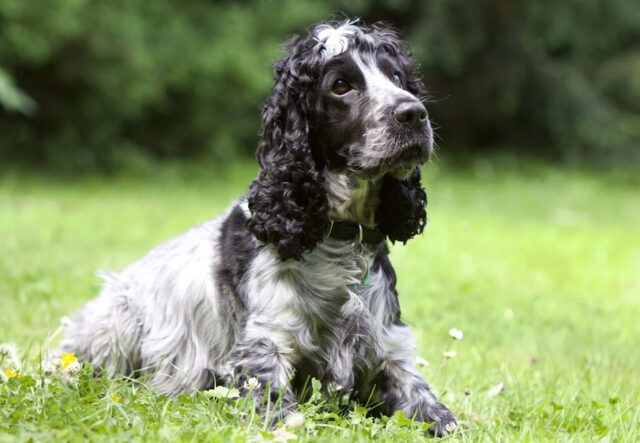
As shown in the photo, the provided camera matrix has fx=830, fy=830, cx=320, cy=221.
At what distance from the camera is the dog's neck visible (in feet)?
12.2

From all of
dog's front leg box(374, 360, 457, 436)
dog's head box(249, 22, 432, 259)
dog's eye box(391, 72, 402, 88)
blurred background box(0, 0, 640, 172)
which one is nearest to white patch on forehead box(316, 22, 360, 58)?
dog's head box(249, 22, 432, 259)

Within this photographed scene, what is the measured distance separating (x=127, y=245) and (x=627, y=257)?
550cm

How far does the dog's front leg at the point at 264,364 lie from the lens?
3408mm

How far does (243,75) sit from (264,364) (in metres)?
11.4

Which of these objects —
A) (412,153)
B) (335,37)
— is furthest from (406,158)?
(335,37)

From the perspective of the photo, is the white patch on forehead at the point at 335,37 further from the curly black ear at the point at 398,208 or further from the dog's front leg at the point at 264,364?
the dog's front leg at the point at 264,364

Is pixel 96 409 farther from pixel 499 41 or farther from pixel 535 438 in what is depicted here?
pixel 499 41

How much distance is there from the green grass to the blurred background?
0.91 metres

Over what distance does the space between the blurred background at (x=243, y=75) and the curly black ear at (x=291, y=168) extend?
4.73 metres

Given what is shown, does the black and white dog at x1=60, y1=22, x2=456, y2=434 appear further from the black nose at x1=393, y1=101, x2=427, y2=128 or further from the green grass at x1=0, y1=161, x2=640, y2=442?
the green grass at x1=0, y1=161, x2=640, y2=442

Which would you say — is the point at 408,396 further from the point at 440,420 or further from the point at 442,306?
the point at 442,306

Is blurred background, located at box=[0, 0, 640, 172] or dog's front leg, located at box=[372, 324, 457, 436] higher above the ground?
blurred background, located at box=[0, 0, 640, 172]

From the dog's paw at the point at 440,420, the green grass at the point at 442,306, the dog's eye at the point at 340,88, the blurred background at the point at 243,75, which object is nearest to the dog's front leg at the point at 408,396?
the dog's paw at the point at 440,420

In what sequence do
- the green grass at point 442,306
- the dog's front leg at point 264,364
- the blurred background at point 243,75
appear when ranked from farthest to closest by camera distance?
the blurred background at point 243,75
the dog's front leg at point 264,364
the green grass at point 442,306
